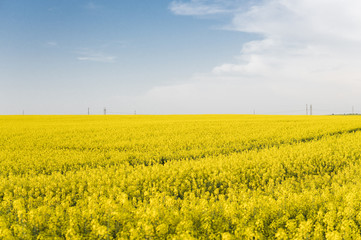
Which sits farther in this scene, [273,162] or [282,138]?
[282,138]

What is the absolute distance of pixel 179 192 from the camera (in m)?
8.70

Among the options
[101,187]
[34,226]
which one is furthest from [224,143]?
A: [34,226]

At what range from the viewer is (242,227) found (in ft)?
14.7

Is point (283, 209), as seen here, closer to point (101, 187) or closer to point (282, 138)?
point (101, 187)

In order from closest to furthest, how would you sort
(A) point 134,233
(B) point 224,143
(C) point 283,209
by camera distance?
(A) point 134,233, (C) point 283,209, (B) point 224,143

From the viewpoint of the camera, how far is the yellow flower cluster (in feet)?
14.8

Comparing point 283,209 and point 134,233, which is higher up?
point 134,233

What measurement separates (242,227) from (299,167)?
795cm

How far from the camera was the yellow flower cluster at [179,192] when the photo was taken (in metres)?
4.51

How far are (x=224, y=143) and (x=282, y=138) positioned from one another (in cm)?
538

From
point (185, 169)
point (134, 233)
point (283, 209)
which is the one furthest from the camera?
point (185, 169)

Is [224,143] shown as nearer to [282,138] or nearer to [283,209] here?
[282,138]

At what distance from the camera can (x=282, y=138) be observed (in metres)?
20.5

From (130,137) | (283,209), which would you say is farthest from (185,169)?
(130,137)
